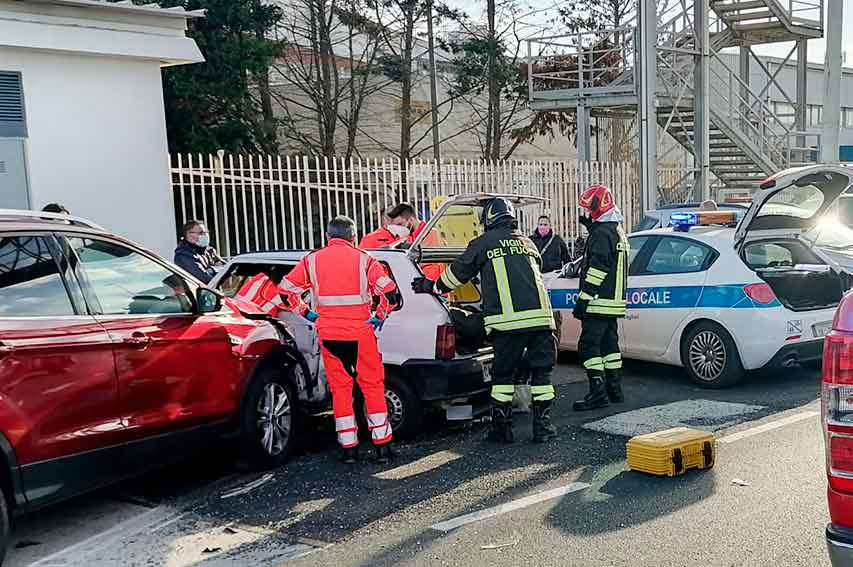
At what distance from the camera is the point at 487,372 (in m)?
6.94

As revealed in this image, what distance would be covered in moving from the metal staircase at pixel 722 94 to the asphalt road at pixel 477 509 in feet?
39.3

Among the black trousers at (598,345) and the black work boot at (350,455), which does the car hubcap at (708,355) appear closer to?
the black trousers at (598,345)

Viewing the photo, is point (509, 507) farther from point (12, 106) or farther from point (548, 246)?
point (12, 106)

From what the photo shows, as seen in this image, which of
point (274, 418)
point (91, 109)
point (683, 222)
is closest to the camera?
point (274, 418)

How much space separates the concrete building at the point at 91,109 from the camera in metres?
10.7

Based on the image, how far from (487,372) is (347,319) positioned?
1.33 metres

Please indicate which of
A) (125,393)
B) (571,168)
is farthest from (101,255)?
(571,168)

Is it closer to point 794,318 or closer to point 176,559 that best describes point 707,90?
point 794,318

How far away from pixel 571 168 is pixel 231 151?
6.07 meters

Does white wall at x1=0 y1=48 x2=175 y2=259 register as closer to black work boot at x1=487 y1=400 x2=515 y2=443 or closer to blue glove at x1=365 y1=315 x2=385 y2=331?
blue glove at x1=365 y1=315 x2=385 y2=331

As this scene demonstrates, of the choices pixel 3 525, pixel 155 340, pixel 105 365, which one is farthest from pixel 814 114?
pixel 3 525

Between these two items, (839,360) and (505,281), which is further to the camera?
(505,281)

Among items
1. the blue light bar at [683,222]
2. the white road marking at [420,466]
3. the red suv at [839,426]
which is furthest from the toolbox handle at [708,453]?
the blue light bar at [683,222]

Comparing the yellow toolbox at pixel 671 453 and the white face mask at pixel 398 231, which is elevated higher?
the white face mask at pixel 398 231
